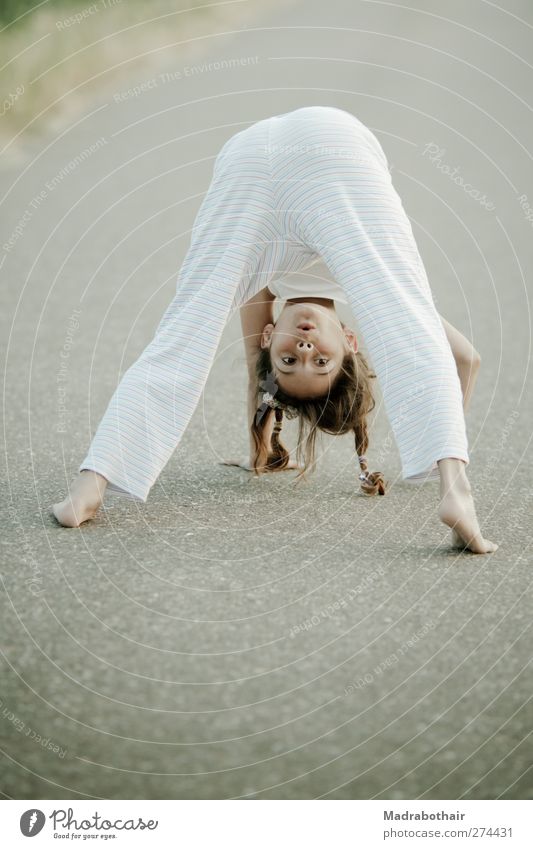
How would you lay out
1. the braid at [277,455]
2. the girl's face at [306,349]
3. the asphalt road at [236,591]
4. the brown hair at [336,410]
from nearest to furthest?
the asphalt road at [236,591] < the girl's face at [306,349] < the brown hair at [336,410] < the braid at [277,455]

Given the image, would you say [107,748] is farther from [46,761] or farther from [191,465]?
[191,465]

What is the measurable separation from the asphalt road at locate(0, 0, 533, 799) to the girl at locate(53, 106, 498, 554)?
18cm

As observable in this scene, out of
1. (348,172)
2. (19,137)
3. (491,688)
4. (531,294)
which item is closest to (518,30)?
(19,137)

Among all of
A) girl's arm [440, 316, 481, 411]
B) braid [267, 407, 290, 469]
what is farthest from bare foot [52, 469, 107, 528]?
girl's arm [440, 316, 481, 411]

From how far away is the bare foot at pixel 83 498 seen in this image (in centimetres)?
298

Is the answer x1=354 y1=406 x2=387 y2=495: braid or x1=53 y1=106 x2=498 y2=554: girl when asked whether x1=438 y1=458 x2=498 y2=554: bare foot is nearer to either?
x1=53 y1=106 x2=498 y2=554: girl

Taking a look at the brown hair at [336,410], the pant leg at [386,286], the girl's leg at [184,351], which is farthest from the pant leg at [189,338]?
the brown hair at [336,410]

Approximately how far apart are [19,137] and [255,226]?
5.35 meters

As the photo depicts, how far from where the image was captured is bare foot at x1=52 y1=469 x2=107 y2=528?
9.77ft

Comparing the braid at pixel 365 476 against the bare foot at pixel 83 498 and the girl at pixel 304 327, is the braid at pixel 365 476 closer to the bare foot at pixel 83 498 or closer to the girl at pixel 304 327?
the girl at pixel 304 327

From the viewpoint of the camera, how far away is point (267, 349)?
3.35 m

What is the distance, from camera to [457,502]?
109 inches

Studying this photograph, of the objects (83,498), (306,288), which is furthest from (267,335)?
(83,498)

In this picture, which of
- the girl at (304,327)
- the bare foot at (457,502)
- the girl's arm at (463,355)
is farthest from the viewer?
the girl's arm at (463,355)
